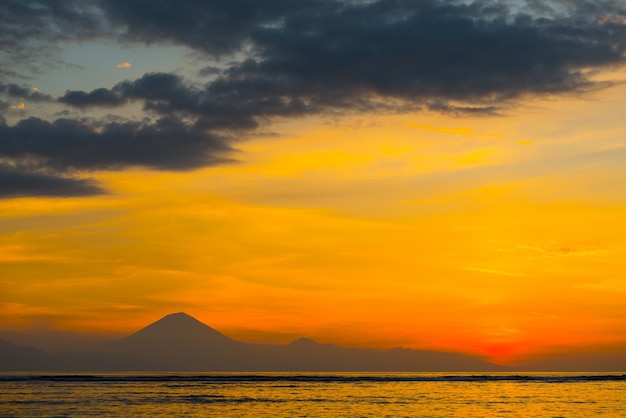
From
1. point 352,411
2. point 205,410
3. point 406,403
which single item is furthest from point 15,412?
point 406,403

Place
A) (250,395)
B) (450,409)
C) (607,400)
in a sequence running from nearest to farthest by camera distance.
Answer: (450,409), (607,400), (250,395)

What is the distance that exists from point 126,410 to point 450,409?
32403 mm

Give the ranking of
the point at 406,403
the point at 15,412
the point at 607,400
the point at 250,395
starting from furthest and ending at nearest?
the point at 250,395, the point at 607,400, the point at 406,403, the point at 15,412

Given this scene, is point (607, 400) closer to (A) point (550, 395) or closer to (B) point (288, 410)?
(A) point (550, 395)

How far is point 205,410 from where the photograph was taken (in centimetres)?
7238

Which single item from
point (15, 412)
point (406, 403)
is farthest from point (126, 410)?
point (406, 403)

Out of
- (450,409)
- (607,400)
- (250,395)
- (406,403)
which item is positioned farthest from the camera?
(250,395)

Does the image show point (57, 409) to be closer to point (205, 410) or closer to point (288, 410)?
point (205, 410)

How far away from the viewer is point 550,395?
100375 mm

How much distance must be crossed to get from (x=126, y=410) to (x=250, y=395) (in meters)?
27.6

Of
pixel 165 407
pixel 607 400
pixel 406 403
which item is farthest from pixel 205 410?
pixel 607 400

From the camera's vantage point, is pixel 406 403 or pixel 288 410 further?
pixel 406 403

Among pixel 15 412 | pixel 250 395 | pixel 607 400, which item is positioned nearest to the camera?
pixel 15 412

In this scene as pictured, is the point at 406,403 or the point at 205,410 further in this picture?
the point at 406,403
